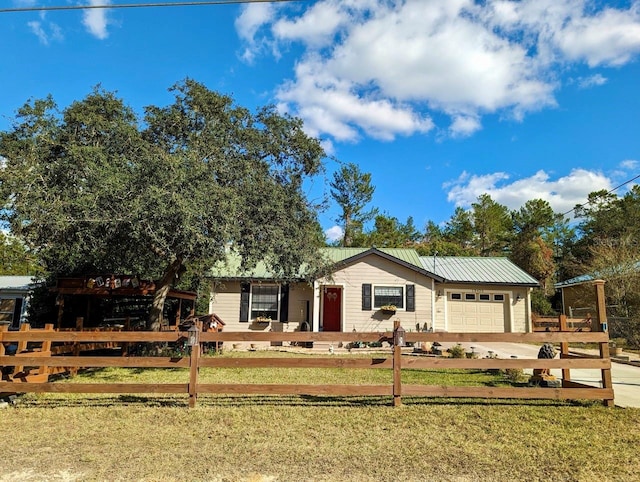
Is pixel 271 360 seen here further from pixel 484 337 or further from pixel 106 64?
pixel 106 64

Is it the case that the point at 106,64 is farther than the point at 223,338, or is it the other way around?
the point at 106,64

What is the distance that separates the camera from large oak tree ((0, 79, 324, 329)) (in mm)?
8391

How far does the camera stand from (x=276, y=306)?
17.4 metres

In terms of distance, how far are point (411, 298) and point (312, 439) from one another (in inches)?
501

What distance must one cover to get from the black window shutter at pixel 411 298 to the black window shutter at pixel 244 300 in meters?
6.42

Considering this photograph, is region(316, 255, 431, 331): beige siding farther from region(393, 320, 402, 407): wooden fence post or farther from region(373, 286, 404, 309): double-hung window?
region(393, 320, 402, 407): wooden fence post

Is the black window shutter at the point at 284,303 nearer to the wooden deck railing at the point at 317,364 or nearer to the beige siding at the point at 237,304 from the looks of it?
the beige siding at the point at 237,304

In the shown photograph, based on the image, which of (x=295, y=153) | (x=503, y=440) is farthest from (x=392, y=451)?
(x=295, y=153)

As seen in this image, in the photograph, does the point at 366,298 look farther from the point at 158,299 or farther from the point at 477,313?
the point at 158,299

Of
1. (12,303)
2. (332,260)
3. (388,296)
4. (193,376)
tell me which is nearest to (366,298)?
(388,296)

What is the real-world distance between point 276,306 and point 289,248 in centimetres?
743

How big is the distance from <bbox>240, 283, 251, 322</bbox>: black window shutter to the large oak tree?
509 centimetres

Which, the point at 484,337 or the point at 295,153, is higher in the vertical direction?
the point at 295,153

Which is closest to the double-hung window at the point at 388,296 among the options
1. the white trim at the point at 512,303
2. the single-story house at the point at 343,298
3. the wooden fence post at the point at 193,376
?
the single-story house at the point at 343,298
